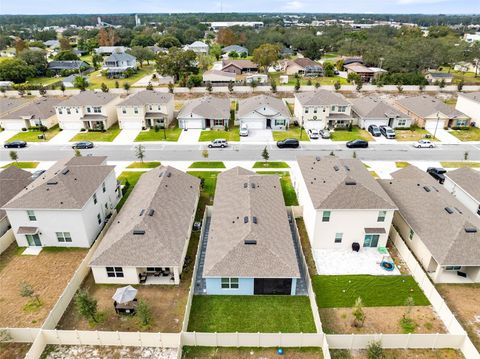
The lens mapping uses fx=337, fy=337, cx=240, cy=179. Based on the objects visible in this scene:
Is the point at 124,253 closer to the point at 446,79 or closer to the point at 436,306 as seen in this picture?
the point at 436,306

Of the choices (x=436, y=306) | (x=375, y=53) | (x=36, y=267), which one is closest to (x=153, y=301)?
(x=36, y=267)

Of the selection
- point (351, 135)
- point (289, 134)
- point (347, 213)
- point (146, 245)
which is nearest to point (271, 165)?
point (289, 134)

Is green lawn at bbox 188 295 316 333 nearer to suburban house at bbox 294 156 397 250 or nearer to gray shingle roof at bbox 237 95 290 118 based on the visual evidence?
suburban house at bbox 294 156 397 250

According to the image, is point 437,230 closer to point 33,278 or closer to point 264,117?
point 33,278

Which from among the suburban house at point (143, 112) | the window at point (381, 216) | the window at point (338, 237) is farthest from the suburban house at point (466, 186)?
the suburban house at point (143, 112)

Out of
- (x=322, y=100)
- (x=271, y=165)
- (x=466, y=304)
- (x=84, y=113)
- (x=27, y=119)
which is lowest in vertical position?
(x=466, y=304)
